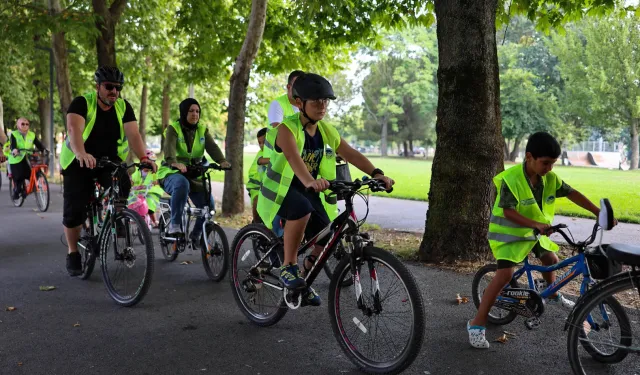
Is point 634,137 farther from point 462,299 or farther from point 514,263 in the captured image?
point 514,263

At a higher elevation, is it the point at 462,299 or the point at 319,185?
the point at 319,185

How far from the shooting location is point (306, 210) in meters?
4.17

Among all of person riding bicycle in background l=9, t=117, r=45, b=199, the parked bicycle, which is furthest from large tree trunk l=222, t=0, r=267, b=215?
person riding bicycle in background l=9, t=117, r=45, b=199

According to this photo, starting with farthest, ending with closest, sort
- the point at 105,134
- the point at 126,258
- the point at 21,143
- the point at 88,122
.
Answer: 1. the point at 21,143
2. the point at 105,134
3. the point at 88,122
4. the point at 126,258

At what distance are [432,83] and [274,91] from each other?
29930 millimetres

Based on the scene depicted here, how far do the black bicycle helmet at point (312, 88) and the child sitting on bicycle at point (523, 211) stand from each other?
136cm

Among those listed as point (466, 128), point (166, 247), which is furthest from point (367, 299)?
point (166, 247)

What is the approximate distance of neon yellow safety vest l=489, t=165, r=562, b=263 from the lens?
4.04 m

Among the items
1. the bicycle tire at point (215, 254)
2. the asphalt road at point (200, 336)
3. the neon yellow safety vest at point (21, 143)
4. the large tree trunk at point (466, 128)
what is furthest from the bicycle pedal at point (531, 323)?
the neon yellow safety vest at point (21, 143)

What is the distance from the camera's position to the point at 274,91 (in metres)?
28.1

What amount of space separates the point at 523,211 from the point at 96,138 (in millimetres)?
4005

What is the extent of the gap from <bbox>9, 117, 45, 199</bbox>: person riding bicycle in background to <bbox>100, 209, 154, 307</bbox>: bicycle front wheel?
26.5ft

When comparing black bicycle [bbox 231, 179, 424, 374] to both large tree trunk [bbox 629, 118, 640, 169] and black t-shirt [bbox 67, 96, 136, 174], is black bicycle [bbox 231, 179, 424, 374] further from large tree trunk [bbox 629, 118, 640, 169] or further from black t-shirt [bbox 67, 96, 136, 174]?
large tree trunk [bbox 629, 118, 640, 169]

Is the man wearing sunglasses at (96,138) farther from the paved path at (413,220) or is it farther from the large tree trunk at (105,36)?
the large tree trunk at (105,36)
